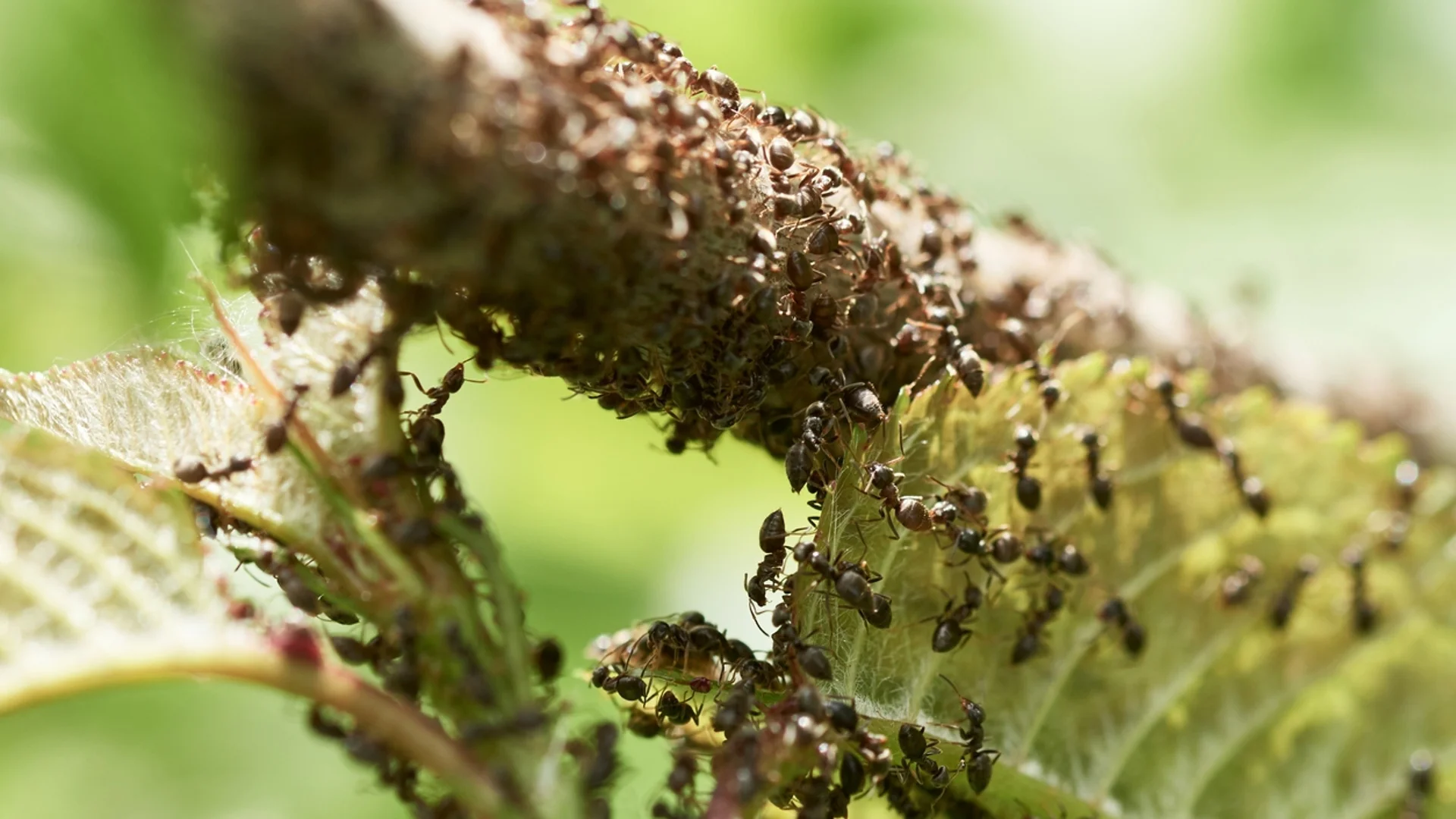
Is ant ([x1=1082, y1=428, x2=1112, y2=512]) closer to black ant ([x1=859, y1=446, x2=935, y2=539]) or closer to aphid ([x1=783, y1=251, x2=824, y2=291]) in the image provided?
black ant ([x1=859, y1=446, x2=935, y2=539])

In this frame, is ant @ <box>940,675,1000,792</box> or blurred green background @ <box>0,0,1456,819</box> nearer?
ant @ <box>940,675,1000,792</box>

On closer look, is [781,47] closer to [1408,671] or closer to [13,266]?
[1408,671]

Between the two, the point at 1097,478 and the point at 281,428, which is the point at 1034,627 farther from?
the point at 281,428

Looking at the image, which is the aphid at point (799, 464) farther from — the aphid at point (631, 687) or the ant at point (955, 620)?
the aphid at point (631, 687)

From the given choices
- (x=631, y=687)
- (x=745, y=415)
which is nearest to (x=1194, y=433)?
(x=745, y=415)

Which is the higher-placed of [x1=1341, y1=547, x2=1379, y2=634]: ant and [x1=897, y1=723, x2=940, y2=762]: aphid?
[x1=1341, y1=547, x2=1379, y2=634]: ant

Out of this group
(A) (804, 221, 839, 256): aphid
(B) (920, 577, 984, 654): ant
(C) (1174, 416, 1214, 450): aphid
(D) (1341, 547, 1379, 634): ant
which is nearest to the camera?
(A) (804, 221, 839, 256): aphid

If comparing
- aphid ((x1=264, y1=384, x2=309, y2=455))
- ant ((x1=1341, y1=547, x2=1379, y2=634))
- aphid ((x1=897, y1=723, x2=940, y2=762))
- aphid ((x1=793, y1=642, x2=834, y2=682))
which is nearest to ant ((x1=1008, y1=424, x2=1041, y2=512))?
aphid ((x1=897, y1=723, x2=940, y2=762))

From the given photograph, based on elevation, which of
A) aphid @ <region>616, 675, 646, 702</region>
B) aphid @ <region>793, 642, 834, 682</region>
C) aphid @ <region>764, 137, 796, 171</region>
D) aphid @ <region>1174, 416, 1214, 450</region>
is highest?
aphid @ <region>764, 137, 796, 171</region>

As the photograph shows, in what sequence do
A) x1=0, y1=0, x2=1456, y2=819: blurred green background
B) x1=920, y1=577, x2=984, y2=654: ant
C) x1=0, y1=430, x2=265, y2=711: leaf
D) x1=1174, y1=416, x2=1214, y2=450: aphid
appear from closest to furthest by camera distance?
x1=0, y1=430, x2=265, y2=711: leaf < x1=920, y1=577, x2=984, y2=654: ant < x1=1174, y1=416, x2=1214, y2=450: aphid < x1=0, y1=0, x2=1456, y2=819: blurred green background
